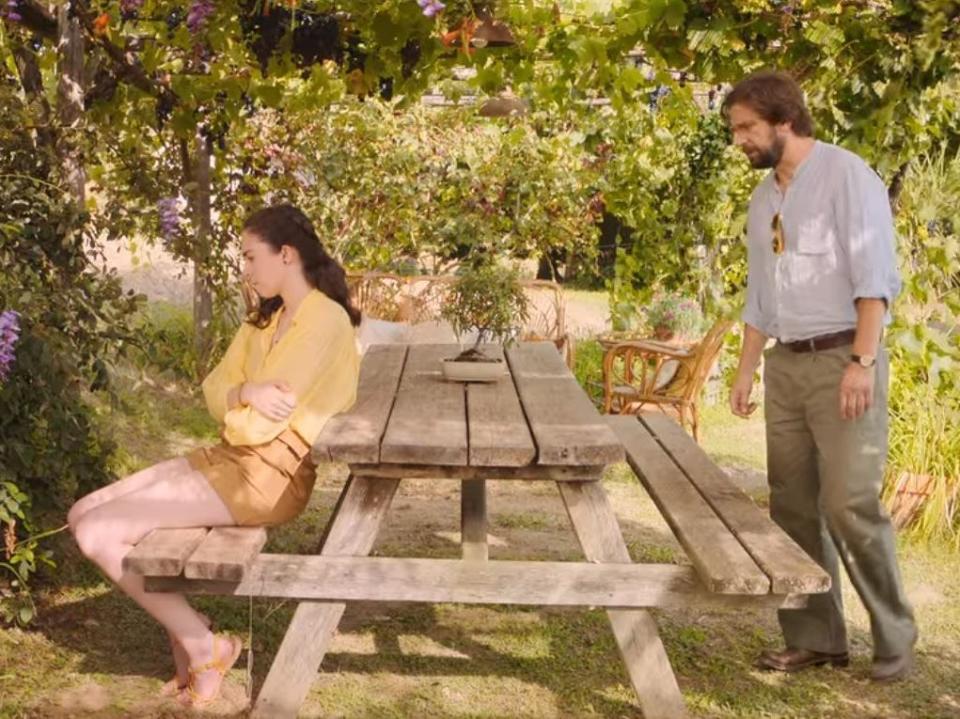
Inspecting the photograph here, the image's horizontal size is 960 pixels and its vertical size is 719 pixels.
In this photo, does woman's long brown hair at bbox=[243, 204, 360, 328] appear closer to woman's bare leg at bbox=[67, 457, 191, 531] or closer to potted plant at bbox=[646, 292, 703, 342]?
woman's bare leg at bbox=[67, 457, 191, 531]

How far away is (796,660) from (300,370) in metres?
1.82

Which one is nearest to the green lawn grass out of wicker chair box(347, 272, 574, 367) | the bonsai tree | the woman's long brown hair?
the woman's long brown hair

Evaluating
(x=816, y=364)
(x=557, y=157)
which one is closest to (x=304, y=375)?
(x=816, y=364)

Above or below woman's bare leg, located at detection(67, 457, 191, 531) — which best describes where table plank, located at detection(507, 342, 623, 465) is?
above

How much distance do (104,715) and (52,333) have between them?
1.08 meters

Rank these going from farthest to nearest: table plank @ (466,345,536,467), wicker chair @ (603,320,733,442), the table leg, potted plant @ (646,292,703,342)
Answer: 1. potted plant @ (646,292,703,342)
2. wicker chair @ (603,320,733,442)
3. the table leg
4. table plank @ (466,345,536,467)

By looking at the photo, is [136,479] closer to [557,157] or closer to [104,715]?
[104,715]

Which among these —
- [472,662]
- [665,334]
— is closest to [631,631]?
[472,662]

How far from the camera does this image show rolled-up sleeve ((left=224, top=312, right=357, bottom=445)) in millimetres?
3559

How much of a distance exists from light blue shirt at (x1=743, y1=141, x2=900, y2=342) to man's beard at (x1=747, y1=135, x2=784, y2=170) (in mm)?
81

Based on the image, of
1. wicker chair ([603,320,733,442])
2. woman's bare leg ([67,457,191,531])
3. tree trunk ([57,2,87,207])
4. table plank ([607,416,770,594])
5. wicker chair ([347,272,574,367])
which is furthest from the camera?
wicker chair ([347,272,574,367])

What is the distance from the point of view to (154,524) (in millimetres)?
3477

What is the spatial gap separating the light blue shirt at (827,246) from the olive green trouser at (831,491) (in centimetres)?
13

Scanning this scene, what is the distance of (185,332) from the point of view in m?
10.0
